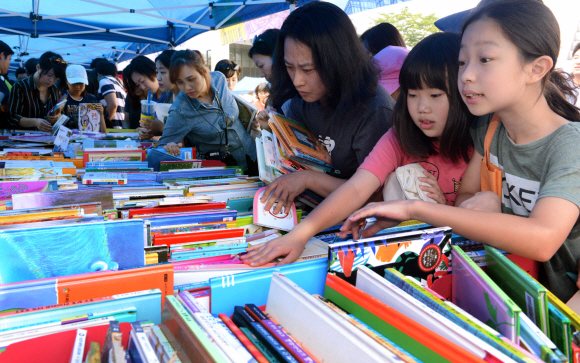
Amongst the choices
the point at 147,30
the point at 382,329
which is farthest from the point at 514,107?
the point at 147,30

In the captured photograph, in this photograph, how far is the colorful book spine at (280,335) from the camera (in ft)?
2.12

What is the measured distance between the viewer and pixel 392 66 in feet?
9.86

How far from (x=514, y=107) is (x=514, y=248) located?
1.35ft

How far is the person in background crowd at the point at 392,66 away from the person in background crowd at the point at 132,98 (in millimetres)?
3106

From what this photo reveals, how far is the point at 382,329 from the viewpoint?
2.30 ft

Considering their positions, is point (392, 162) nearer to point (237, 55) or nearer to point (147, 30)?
point (147, 30)

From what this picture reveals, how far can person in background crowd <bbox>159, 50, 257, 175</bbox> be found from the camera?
3.18 m

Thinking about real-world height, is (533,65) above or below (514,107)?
above

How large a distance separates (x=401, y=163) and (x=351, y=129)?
31 cm

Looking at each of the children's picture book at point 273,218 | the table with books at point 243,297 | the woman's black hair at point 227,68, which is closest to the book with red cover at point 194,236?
the table with books at point 243,297

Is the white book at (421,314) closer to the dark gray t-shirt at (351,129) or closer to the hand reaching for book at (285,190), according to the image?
the hand reaching for book at (285,190)

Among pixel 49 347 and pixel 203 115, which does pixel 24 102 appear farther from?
pixel 49 347

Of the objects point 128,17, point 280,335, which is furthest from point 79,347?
point 128,17

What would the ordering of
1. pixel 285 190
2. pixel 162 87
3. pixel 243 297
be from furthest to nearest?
pixel 162 87, pixel 285 190, pixel 243 297
